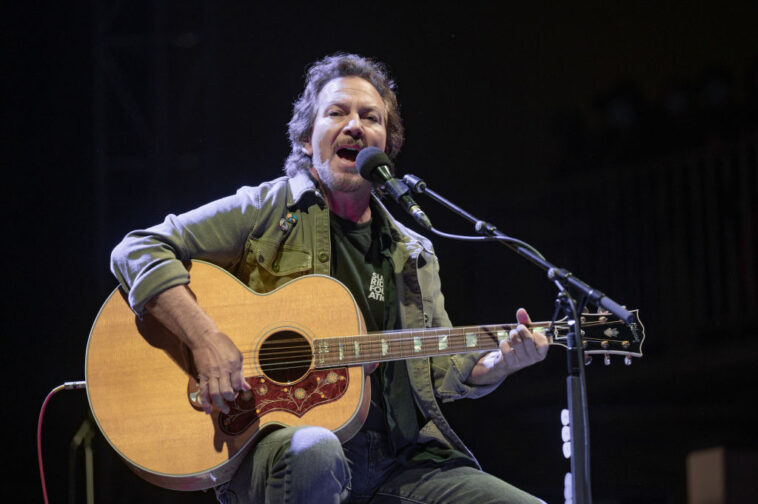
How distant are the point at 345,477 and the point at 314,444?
0.15 meters

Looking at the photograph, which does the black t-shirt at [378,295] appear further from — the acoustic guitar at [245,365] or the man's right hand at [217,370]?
the man's right hand at [217,370]

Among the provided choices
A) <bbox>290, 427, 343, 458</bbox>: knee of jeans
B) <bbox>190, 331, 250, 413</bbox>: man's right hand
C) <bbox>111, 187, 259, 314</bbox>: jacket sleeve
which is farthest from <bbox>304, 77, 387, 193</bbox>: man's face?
<bbox>290, 427, 343, 458</bbox>: knee of jeans

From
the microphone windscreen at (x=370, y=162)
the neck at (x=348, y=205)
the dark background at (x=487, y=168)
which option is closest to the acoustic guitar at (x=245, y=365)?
the microphone windscreen at (x=370, y=162)

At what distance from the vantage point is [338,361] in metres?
2.27

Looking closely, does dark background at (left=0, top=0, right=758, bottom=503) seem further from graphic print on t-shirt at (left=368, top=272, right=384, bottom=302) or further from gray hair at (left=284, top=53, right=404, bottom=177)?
graphic print on t-shirt at (left=368, top=272, right=384, bottom=302)

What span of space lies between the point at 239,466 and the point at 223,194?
169 centimetres

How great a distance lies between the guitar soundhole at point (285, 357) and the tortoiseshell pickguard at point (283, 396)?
0.11ft

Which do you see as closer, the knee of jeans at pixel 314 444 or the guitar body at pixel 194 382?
the knee of jeans at pixel 314 444

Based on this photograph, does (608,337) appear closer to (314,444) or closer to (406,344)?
(406,344)

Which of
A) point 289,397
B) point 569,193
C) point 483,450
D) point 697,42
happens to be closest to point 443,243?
point 483,450

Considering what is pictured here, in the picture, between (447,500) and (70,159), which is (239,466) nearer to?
(447,500)

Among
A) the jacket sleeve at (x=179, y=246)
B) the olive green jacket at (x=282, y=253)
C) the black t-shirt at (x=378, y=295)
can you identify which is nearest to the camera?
the jacket sleeve at (x=179, y=246)

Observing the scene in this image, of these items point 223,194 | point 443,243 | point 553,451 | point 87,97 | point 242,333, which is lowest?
point 553,451

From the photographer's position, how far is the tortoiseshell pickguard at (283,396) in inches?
84.1
